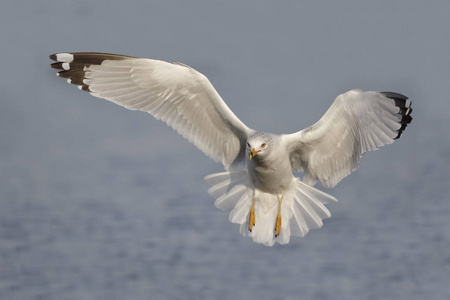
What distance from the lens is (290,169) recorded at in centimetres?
702

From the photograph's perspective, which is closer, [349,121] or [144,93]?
[349,121]

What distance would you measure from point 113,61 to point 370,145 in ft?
7.72

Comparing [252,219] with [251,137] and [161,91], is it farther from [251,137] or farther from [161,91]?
[161,91]

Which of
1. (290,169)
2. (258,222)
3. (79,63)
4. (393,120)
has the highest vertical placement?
(79,63)

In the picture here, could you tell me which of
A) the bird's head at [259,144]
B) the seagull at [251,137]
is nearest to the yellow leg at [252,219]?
the seagull at [251,137]

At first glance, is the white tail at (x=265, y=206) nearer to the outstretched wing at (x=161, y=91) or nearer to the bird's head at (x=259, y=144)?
the outstretched wing at (x=161, y=91)

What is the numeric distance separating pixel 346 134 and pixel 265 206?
1.06 meters

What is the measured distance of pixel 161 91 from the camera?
277 inches

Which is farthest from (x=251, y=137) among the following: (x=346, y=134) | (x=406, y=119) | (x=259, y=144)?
(x=406, y=119)

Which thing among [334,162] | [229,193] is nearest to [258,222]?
[229,193]

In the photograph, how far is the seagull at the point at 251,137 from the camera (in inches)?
259

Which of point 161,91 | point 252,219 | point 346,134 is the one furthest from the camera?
point 252,219

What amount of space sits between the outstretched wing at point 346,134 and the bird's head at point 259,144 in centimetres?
30

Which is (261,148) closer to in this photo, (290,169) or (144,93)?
(290,169)
